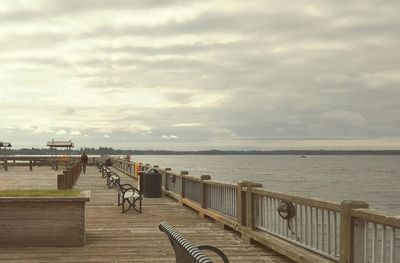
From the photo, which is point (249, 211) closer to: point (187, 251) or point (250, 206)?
point (250, 206)

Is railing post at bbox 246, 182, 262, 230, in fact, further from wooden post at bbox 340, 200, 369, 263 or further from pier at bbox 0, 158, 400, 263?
wooden post at bbox 340, 200, 369, 263

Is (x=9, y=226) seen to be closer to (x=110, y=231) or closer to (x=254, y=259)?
(x=110, y=231)

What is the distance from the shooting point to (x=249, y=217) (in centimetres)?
1089

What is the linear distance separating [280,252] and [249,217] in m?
1.81

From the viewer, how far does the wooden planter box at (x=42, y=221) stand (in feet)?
31.8

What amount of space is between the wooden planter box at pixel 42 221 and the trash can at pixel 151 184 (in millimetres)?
11542

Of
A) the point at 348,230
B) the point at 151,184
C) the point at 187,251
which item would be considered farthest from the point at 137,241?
the point at 151,184

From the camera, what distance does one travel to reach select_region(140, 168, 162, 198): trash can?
21.6m

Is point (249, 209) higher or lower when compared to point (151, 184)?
higher

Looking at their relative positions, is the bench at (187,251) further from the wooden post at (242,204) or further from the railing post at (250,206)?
the wooden post at (242,204)

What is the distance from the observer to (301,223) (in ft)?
28.7

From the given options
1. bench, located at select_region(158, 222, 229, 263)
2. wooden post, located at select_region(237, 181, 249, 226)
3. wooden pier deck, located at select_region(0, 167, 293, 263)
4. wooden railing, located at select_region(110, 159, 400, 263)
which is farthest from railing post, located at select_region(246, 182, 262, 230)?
bench, located at select_region(158, 222, 229, 263)

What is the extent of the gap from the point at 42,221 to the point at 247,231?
372 centimetres

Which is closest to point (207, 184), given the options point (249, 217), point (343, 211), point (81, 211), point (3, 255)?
point (249, 217)
